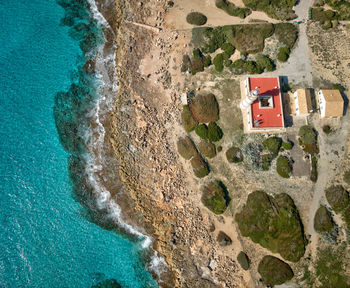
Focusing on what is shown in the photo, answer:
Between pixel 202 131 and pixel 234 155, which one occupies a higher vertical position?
pixel 202 131

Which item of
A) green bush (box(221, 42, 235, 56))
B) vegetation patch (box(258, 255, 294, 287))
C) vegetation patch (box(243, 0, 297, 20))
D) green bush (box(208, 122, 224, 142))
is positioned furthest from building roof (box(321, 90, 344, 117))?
vegetation patch (box(258, 255, 294, 287))

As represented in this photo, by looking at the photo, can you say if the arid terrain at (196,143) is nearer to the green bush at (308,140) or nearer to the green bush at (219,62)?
the green bush at (308,140)

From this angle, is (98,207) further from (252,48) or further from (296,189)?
(252,48)

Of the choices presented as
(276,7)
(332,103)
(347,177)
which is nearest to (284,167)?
(347,177)

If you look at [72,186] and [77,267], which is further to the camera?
[72,186]

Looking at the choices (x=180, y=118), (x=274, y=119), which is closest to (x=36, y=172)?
(x=180, y=118)

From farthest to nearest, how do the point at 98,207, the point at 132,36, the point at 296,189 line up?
the point at 132,36 < the point at 98,207 < the point at 296,189

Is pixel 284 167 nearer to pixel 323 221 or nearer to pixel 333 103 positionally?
pixel 323 221
